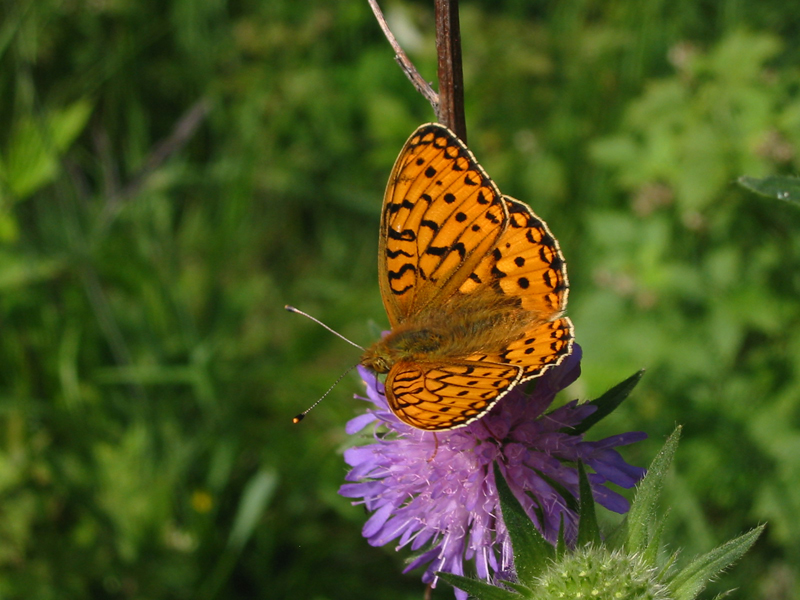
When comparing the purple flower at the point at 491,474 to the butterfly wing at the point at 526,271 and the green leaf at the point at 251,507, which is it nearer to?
the butterfly wing at the point at 526,271

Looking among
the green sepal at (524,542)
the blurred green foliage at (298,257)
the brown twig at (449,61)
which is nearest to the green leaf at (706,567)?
the green sepal at (524,542)

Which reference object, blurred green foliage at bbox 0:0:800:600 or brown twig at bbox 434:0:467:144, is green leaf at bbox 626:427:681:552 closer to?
brown twig at bbox 434:0:467:144

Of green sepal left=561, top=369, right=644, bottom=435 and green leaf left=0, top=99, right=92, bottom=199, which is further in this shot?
green leaf left=0, top=99, right=92, bottom=199

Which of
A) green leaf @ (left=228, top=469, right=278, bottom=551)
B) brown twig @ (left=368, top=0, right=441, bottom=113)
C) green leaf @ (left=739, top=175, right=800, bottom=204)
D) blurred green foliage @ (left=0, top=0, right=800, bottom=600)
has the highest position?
brown twig @ (left=368, top=0, right=441, bottom=113)

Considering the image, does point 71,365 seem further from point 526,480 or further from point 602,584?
point 602,584

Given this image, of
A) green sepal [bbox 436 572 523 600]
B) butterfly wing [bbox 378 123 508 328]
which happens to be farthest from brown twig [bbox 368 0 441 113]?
green sepal [bbox 436 572 523 600]
